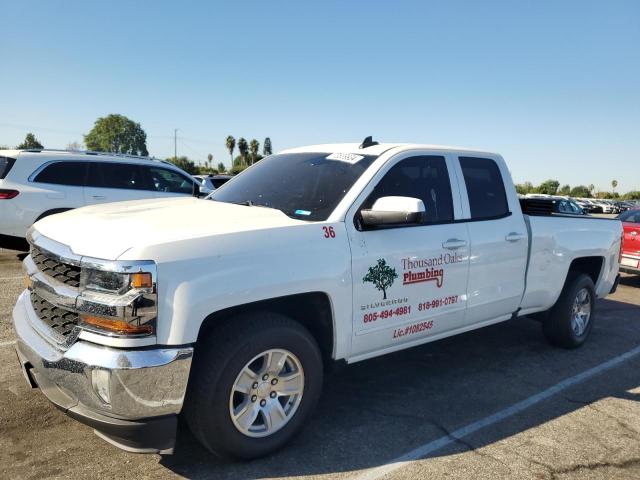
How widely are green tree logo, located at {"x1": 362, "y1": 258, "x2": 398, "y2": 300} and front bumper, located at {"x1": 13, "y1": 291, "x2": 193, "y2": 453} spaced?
1309mm

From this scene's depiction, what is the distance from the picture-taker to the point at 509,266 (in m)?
4.61

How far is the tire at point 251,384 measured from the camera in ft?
9.22

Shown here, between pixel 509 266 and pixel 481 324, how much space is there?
0.57 metres

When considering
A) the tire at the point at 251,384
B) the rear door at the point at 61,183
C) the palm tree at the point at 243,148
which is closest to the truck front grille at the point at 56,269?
the tire at the point at 251,384

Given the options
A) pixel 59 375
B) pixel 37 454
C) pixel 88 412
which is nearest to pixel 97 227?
pixel 59 375

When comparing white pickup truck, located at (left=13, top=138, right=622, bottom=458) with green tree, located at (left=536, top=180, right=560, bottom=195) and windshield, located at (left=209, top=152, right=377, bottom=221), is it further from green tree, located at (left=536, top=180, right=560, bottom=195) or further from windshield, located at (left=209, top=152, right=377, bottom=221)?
green tree, located at (left=536, top=180, right=560, bottom=195)

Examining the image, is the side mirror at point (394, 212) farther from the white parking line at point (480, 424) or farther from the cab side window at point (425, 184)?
the white parking line at point (480, 424)

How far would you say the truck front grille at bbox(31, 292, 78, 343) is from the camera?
282 cm

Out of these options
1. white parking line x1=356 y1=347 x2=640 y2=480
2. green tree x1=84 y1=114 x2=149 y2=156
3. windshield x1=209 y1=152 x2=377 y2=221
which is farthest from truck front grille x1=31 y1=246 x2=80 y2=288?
green tree x1=84 y1=114 x2=149 y2=156

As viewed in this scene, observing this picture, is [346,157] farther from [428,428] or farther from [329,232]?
[428,428]

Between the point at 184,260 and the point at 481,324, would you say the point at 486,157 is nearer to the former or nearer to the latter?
→ the point at 481,324

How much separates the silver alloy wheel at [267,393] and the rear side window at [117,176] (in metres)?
7.05

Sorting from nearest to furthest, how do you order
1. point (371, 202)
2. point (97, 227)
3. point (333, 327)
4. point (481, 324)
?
point (97, 227) → point (333, 327) → point (371, 202) → point (481, 324)

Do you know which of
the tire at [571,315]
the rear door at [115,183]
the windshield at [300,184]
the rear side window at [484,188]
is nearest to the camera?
the windshield at [300,184]
